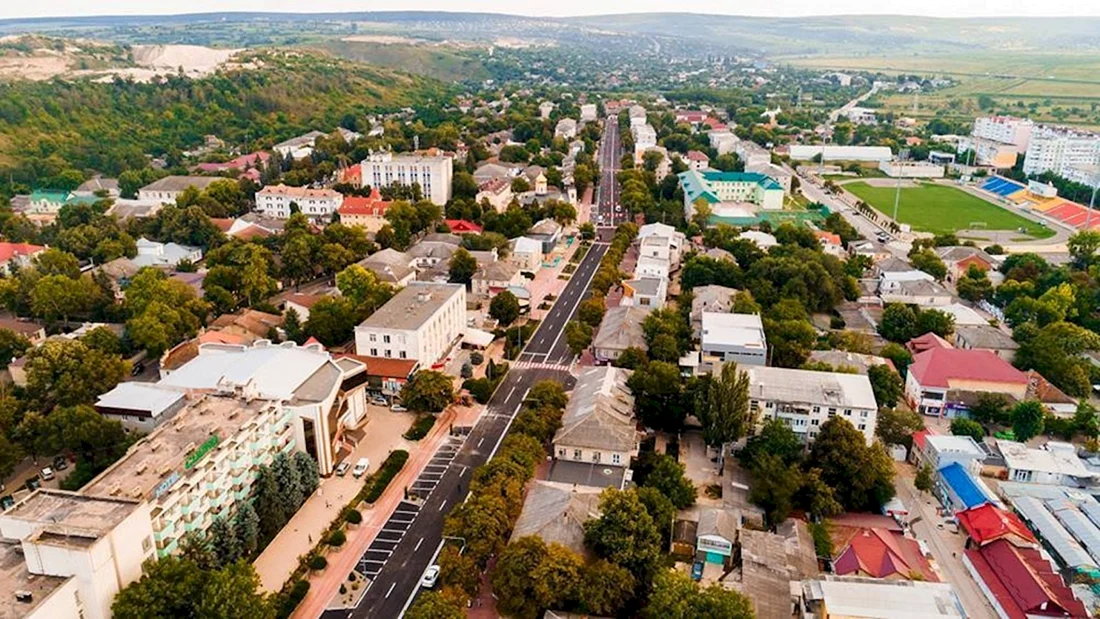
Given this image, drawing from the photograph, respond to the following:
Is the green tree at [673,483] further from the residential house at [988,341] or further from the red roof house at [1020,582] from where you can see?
the residential house at [988,341]

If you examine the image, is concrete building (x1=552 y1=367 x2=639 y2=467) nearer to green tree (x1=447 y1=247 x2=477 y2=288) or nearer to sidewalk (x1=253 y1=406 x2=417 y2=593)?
sidewalk (x1=253 y1=406 x2=417 y2=593)

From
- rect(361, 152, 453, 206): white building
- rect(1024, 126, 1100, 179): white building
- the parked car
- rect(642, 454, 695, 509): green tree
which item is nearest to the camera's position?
rect(642, 454, 695, 509): green tree

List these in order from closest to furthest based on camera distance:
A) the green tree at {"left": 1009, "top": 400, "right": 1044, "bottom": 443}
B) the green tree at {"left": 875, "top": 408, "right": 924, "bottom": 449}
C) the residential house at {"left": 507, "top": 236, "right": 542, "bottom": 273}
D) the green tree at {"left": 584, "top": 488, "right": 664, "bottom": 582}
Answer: the green tree at {"left": 584, "top": 488, "right": 664, "bottom": 582} < the green tree at {"left": 875, "top": 408, "right": 924, "bottom": 449} < the green tree at {"left": 1009, "top": 400, "right": 1044, "bottom": 443} < the residential house at {"left": 507, "top": 236, "right": 542, "bottom": 273}

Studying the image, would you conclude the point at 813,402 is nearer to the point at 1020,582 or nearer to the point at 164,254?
Answer: the point at 1020,582

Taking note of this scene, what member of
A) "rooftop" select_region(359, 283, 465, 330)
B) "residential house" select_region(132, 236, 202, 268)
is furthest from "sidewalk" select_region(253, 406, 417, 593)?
"residential house" select_region(132, 236, 202, 268)

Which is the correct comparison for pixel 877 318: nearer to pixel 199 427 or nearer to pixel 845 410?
pixel 845 410

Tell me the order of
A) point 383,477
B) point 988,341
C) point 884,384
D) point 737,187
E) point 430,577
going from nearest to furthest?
1. point 430,577
2. point 383,477
3. point 884,384
4. point 988,341
5. point 737,187

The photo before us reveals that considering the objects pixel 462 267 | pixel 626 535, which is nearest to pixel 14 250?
pixel 462 267
